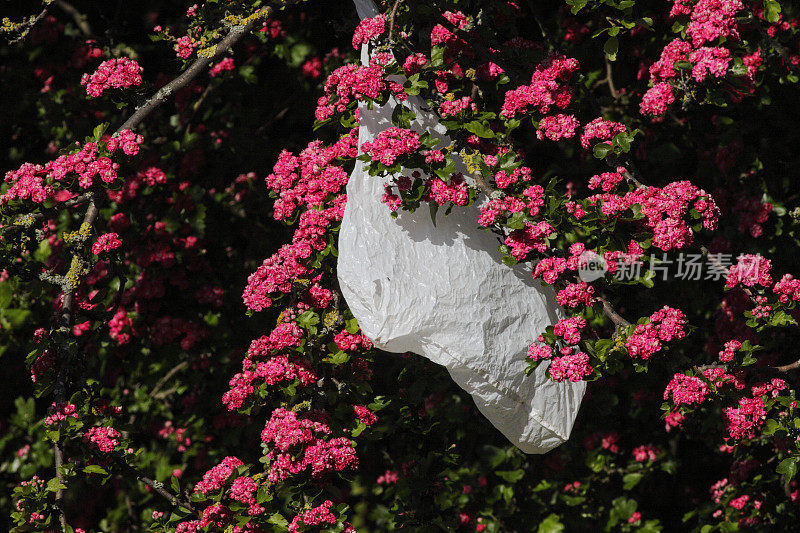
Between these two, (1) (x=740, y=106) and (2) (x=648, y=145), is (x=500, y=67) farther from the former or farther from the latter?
(1) (x=740, y=106)

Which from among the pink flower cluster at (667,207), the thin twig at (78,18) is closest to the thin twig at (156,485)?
the pink flower cluster at (667,207)

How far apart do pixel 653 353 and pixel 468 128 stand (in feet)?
2.75

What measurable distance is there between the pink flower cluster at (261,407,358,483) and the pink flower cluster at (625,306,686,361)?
2.98 ft

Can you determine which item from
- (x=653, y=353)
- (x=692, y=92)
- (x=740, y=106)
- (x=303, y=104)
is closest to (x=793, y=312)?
(x=653, y=353)

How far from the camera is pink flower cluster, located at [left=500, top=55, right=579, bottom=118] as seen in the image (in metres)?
2.24

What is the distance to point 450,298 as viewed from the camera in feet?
7.19

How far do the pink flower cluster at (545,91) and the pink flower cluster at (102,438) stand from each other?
1.63 meters

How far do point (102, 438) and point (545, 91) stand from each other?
1790 mm

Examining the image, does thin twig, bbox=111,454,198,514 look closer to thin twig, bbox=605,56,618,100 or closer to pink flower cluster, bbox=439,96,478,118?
pink flower cluster, bbox=439,96,478,118

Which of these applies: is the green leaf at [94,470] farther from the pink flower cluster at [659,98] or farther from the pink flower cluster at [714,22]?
the pink flower cluster at [714,22]

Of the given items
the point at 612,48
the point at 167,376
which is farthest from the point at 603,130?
the point at 167,376

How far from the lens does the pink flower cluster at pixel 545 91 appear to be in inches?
88.1

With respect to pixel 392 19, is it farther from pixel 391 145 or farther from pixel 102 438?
pixel 102 438

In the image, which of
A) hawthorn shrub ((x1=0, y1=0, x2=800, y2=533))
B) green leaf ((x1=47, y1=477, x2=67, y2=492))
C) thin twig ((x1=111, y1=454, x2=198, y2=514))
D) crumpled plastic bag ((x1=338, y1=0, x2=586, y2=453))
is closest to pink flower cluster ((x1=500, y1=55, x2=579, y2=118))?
hawthorn shrub ((x1=0, y1=0, x2=800, y2=533))
